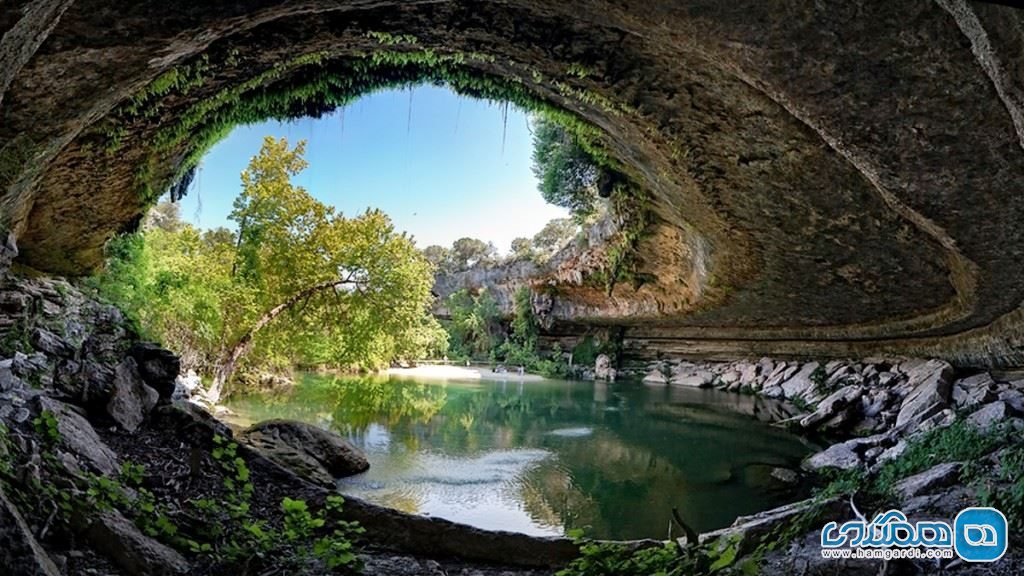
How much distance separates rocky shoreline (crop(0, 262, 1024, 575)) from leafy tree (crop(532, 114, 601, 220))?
28.0 feet

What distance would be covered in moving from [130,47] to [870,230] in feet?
25.4

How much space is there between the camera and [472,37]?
488 cm

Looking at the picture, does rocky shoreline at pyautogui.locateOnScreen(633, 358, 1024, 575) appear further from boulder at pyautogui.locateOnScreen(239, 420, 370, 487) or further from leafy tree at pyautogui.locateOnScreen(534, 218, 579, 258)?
leafy tree at pyautogui.locateOnScreen(534, 218, 579, 258)

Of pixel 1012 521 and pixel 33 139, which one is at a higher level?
pixel 33 139

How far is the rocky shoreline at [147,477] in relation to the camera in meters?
2.46

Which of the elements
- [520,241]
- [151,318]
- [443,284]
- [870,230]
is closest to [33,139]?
[151,318]

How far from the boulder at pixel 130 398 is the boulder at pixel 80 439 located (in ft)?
1.83

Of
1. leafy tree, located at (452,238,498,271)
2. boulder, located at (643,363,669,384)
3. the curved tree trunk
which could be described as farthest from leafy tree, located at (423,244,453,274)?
the curved tree trunk

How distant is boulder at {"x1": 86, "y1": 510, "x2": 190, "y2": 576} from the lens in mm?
2398

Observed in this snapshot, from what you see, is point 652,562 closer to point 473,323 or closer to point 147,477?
point 147,477

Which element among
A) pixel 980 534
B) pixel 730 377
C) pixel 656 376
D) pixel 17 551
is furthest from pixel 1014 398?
pixel 656 376

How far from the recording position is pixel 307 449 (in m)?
7.13

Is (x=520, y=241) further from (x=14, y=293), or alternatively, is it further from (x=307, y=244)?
(x=14, y=293)

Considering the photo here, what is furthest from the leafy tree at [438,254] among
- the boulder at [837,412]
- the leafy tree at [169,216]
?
the boulder at [837,412]
